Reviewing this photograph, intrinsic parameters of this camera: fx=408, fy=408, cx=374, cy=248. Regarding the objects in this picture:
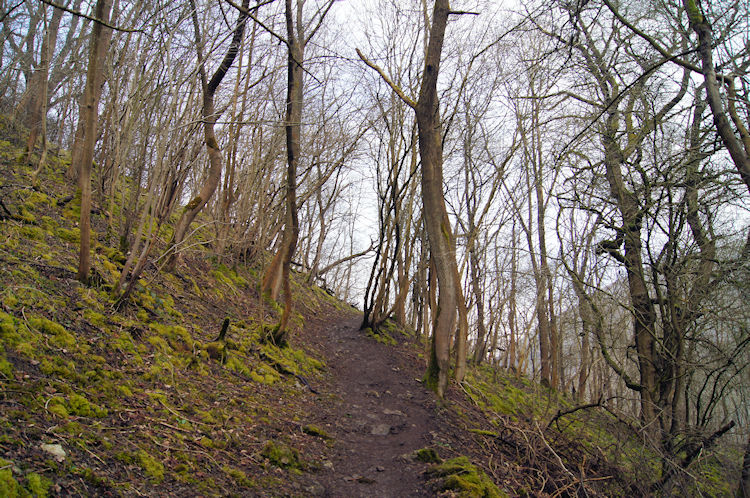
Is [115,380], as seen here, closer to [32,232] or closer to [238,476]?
[238,476]

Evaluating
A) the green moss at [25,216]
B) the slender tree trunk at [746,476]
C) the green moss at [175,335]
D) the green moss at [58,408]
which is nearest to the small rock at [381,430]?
the green moss at [175,335]

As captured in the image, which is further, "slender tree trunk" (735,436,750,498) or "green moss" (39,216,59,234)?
"green moss" (39,216,59,234)

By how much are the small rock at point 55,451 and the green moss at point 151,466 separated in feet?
1.63

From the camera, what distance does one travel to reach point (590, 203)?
6008 mm

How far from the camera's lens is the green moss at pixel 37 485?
1983 mm

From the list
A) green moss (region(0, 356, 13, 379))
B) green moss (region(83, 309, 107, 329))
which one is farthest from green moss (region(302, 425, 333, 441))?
green moss (region(0, 356, 13, 379))

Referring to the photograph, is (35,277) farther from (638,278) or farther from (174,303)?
(638,278)

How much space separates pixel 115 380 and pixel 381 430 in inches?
130

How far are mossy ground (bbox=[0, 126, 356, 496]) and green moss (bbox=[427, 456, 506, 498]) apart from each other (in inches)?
51.1

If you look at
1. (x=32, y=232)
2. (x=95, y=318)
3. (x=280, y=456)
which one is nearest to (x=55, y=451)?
(x=280, y=456)

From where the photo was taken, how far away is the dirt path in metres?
3.99

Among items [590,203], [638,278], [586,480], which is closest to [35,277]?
[586,480]

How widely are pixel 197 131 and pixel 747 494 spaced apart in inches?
296

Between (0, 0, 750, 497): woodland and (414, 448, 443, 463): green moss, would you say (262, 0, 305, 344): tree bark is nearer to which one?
(0, 0, 750, 497): woodland
